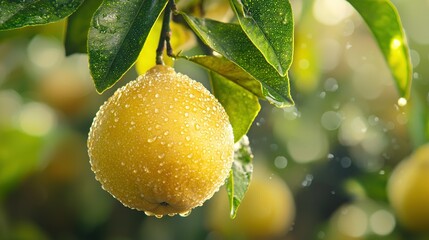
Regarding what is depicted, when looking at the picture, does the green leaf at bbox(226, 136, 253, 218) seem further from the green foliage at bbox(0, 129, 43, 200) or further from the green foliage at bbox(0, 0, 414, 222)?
the green foliage at bbox(0, 129, 43, 200)

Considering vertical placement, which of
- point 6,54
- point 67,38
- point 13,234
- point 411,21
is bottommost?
point 13,234

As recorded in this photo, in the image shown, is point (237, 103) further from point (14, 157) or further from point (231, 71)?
point (14, 157)

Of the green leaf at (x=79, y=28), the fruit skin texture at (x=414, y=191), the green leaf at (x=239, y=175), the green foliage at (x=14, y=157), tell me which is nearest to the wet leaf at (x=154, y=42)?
the green leaf at (x=79, y=28)

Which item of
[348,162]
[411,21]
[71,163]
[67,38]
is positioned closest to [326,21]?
[411,21]

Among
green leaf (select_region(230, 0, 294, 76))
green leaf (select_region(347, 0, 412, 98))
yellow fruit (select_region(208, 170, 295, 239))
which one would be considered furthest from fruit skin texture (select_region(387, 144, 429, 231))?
green leaf (select_region(230, 0, 294, 76))

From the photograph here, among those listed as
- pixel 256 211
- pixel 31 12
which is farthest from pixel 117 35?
pixel 256 211

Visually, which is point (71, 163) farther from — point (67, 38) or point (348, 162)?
point (67, 38)
